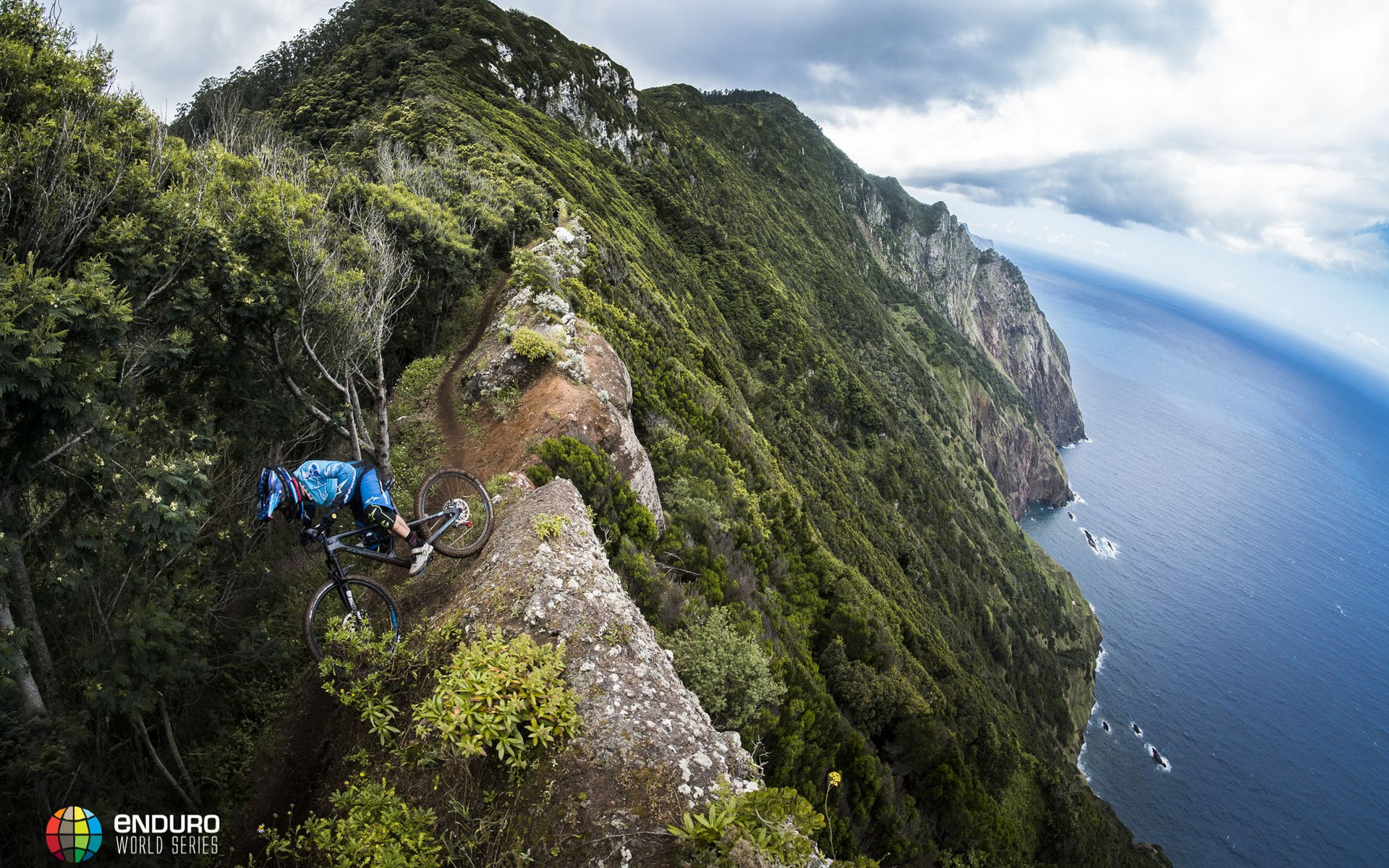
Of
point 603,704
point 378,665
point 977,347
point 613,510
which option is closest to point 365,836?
point 378,665

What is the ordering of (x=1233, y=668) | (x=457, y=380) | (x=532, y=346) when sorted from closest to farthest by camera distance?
(x=532, y=346), (x=457, y=380), (x=1233, y=668)

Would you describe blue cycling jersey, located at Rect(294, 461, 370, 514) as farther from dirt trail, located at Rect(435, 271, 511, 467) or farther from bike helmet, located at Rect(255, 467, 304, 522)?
dirt trail, located at Rect(435, 271, 511, 467)

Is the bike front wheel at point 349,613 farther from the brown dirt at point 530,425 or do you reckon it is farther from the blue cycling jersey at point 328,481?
the brown dirt at point 530,425

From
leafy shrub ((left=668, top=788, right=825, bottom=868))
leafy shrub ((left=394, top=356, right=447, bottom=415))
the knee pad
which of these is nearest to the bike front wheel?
the knee pad

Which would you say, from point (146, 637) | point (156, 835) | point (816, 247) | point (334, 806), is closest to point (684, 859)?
point (334, 806)

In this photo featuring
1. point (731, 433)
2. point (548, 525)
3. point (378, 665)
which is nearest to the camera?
point (378, 665)

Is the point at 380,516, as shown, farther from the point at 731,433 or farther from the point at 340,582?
the point at 731,433
